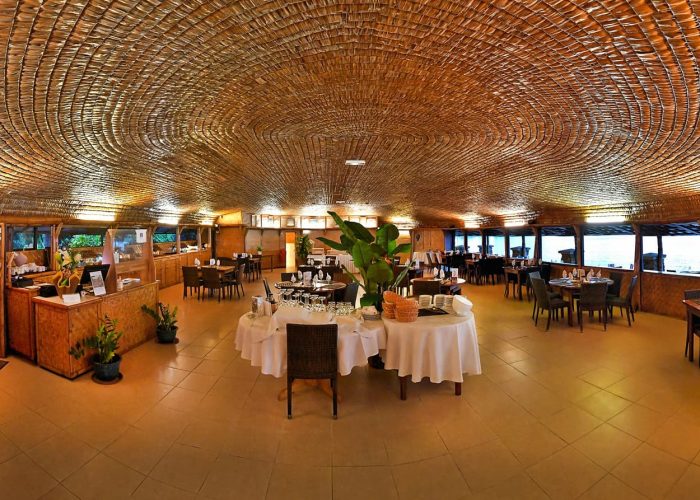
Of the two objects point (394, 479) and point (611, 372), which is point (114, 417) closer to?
point (394, 479)

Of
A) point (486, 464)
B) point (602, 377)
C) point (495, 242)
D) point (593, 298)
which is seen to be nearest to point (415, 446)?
point (486, 464)

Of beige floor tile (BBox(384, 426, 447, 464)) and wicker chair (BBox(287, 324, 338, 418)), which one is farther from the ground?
wicker chair (BBox(287, 324, 338, 418))

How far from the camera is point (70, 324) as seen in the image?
4.27 metres

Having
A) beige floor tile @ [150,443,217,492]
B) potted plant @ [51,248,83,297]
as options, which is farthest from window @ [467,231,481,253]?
beige floor tile @ [150,443,217,492]

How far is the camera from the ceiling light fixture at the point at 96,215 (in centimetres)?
786

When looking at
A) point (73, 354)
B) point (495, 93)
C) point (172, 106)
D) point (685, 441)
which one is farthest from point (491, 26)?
point (73, 354)

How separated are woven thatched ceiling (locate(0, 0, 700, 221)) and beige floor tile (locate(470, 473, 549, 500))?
119 inches

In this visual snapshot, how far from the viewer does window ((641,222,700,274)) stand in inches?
282

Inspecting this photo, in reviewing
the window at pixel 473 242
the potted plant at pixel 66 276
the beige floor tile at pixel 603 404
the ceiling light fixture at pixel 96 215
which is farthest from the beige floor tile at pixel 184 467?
the window at pixel 473 242

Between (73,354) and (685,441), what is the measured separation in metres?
Result: 6.52

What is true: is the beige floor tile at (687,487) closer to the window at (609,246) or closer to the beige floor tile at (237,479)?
the beige floor tile at (237,479)

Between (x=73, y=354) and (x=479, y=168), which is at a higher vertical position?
(x=479, y=168)

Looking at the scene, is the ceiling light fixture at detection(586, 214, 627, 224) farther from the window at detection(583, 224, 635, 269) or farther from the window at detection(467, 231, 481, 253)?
the window at detection(467, 231, 481, 253)

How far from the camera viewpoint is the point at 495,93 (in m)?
2.96
